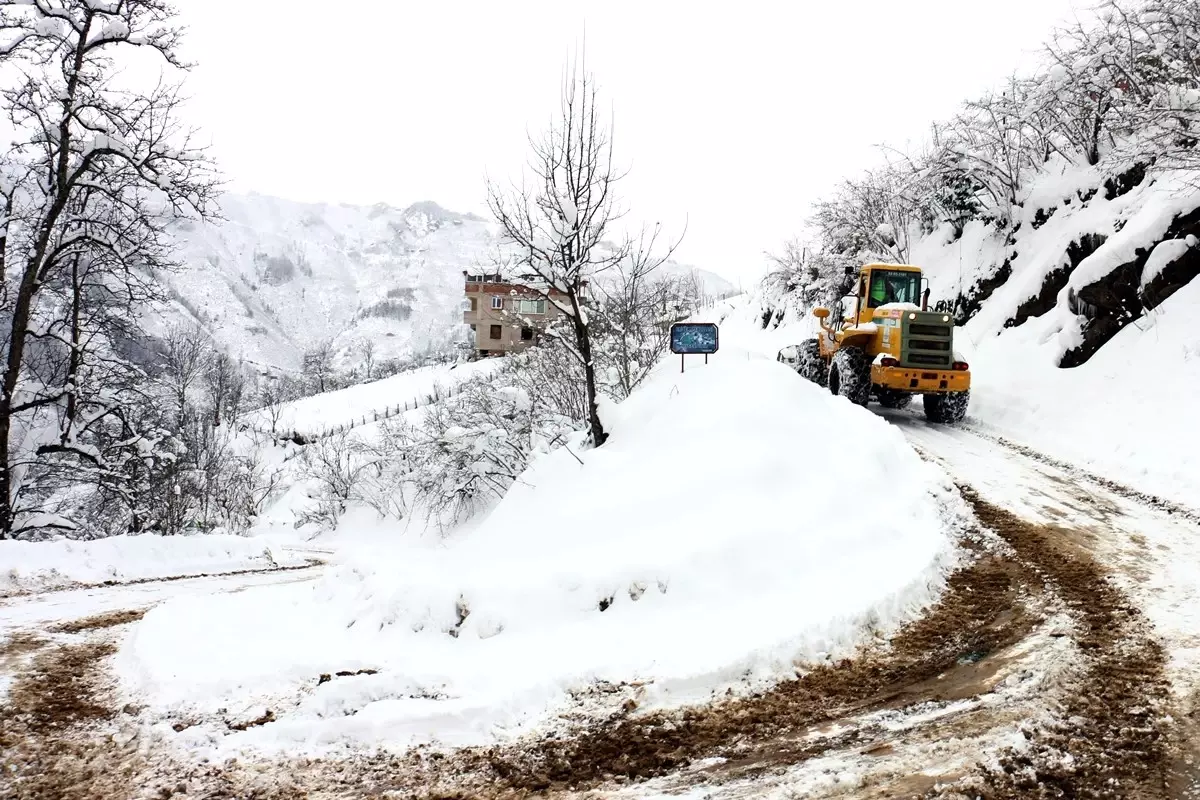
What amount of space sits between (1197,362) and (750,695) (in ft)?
34.4

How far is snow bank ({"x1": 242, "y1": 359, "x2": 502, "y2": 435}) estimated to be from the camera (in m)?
49.4

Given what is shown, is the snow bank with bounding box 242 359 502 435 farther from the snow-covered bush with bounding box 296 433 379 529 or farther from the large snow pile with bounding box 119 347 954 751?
the large snow pile with bounding box 119 347 954 751

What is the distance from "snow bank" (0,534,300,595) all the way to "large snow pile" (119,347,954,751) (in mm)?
2756

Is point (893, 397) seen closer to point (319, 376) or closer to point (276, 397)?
point (276, 397)

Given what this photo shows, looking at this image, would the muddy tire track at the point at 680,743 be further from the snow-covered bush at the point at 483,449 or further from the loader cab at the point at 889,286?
the loader cab at the point at 889,286

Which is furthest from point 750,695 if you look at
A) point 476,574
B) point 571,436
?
point 571,436

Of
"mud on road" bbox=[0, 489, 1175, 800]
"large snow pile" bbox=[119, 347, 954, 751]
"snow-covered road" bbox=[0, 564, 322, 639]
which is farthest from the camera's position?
"snow-covered road" bbox=[0, 564, 322, 639]

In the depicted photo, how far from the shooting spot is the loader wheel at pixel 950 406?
39.2 ft

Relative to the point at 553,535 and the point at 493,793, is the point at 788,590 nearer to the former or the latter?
the point at 553,535

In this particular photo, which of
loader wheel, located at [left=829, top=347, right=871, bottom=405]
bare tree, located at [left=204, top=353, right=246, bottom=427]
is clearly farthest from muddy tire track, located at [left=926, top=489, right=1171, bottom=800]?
bare tree, located at [left=204, top=353, right=246, bottom=427]

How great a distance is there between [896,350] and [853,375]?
2.82 ft

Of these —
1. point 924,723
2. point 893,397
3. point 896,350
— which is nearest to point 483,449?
point 893,397

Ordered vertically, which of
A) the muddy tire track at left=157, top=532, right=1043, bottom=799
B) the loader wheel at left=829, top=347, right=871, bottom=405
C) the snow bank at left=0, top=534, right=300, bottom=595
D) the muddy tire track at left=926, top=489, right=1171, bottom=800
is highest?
the loader wheel at left=829, top=347, right=871, bottom=405

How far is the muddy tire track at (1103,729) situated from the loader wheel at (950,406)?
7649 mm
